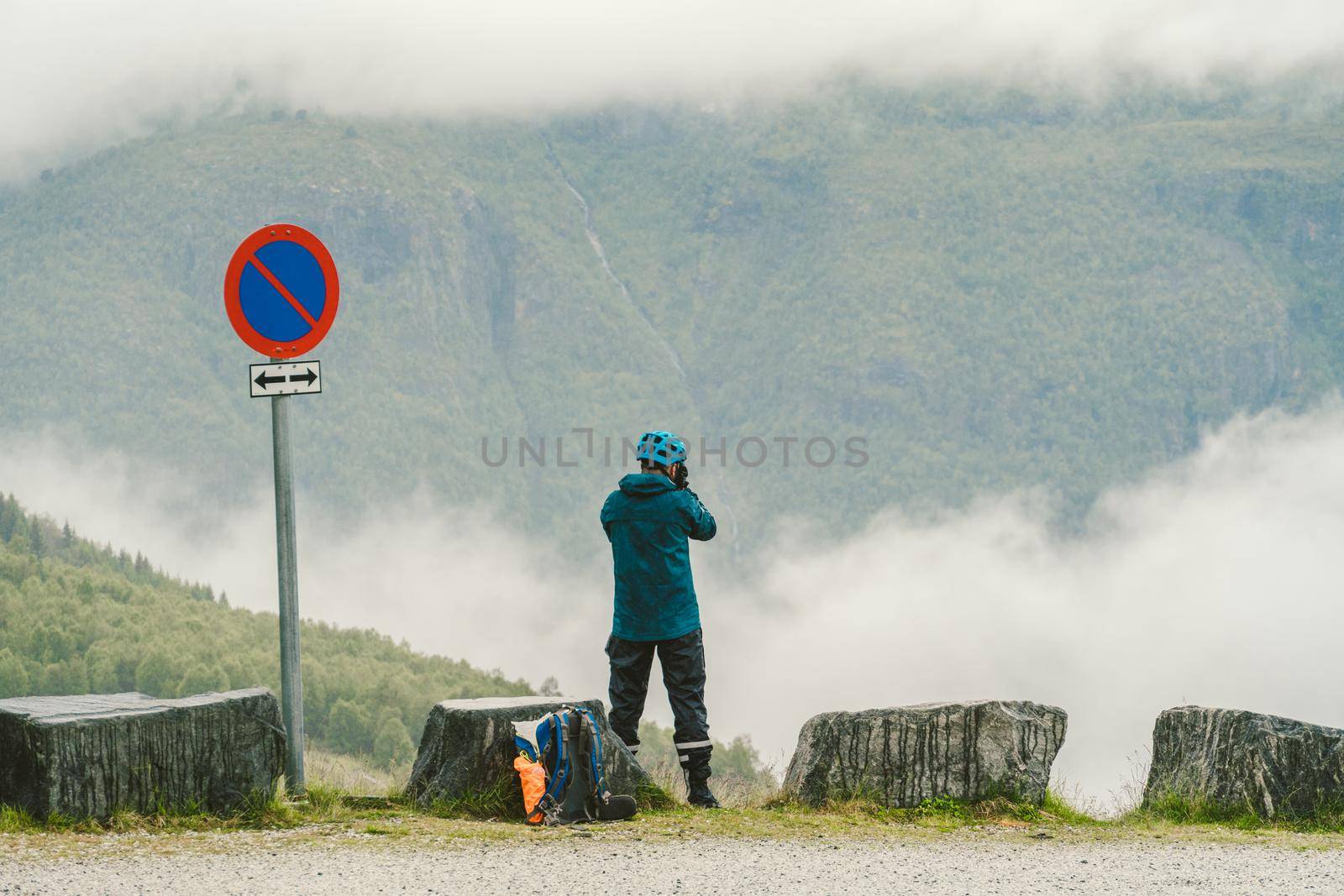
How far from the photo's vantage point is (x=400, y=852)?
6570 millimetres

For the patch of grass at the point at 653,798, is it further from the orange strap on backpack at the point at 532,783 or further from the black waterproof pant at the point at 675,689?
the orange strap on backpack at the point at 532,783

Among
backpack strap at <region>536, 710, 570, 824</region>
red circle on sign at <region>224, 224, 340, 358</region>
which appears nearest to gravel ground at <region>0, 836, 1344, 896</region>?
backpack strap at <region>536, 710, 570, 824</region>

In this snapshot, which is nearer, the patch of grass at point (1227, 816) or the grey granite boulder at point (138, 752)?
the grey granite boulder at point (138, 752)

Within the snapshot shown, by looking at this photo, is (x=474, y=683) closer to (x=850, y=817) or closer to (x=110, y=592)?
(x=110, y=592)

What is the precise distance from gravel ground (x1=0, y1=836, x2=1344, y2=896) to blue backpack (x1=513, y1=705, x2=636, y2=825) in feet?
1.37

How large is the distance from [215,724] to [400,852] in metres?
1.22

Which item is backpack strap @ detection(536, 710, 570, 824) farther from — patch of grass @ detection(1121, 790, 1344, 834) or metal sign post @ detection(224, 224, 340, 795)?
patch of grass @ detection(1121, 790, 1344, 834)

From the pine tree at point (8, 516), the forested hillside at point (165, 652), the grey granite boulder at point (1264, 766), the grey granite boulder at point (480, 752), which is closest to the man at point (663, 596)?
the grey granite boulder at point (480, 752)

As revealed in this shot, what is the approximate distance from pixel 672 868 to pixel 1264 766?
137 inches

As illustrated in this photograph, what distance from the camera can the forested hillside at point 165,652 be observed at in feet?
306

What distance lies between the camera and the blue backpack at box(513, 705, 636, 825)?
7.30 meters

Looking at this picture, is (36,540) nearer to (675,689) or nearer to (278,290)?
(278,290)

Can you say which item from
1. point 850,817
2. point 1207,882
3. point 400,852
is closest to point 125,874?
point 400,852

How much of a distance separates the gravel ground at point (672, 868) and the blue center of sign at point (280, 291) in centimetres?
270
